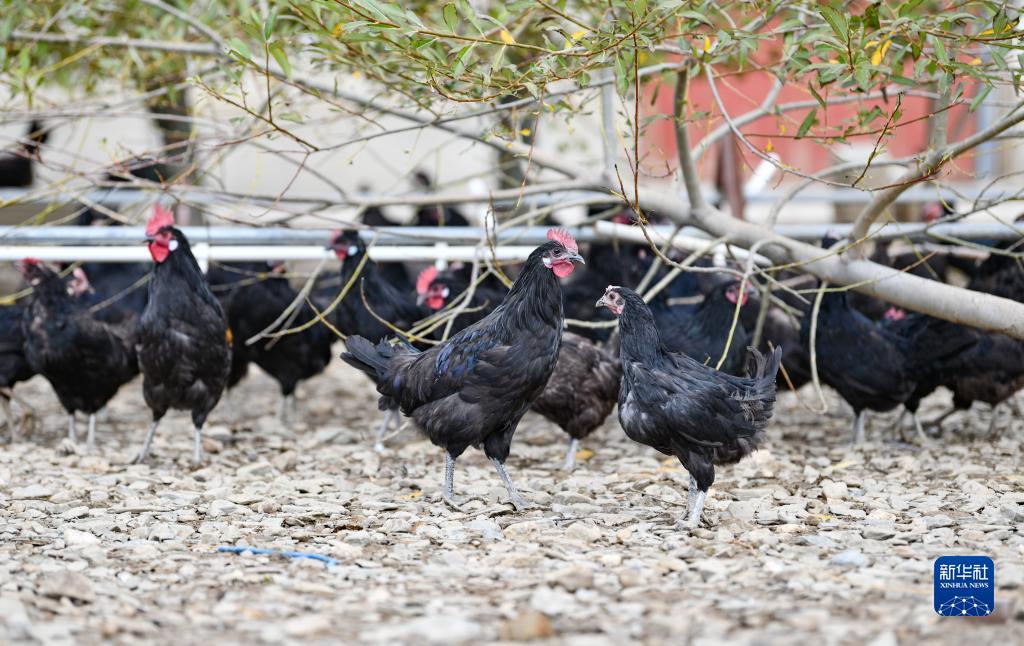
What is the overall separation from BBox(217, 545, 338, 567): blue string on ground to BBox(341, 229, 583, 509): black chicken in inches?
40.8

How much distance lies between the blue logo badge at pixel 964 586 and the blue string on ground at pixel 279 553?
193 centimetres

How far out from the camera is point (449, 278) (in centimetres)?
679

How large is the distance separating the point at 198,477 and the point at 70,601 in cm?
216

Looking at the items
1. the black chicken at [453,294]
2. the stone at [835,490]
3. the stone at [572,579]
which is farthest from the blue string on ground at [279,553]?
the black chicken at [453,294]

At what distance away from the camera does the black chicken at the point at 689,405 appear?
431 cm

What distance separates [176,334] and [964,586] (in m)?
4.05

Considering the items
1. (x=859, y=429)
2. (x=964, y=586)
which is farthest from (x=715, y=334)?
(x=964, y=586)

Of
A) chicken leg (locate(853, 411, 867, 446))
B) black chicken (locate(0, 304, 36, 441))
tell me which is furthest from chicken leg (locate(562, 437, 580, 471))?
black chicken (locate(0, 304, 36, 441))

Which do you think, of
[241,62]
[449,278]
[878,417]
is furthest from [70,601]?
[878,417]

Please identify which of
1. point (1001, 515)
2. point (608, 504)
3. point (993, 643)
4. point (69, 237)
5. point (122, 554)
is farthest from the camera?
point (69, 237)

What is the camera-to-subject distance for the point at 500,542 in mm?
4082

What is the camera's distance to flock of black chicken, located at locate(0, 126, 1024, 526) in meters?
4.51

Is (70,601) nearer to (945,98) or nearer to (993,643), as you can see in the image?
(993,643)

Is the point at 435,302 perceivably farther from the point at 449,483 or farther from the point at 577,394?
the point at 449,483
